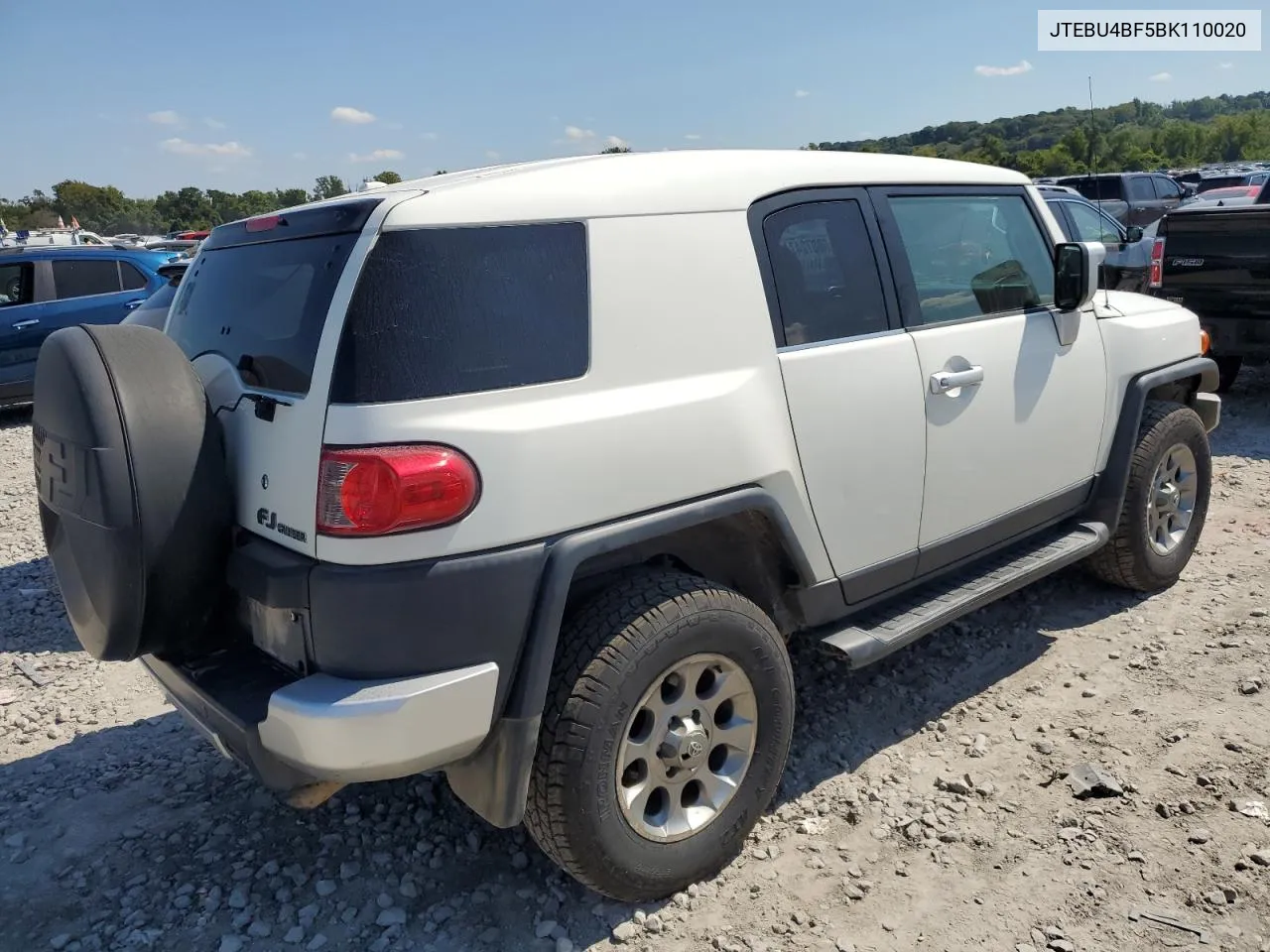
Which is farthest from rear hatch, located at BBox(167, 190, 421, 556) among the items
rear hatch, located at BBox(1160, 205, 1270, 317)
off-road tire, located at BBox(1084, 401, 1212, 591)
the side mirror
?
rear hatch, located at BBox(1160, 205, 1270, 317)

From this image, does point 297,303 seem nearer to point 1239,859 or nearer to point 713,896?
point 713,896

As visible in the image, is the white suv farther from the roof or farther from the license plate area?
the roof

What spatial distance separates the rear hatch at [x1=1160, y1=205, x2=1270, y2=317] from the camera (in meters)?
7.37

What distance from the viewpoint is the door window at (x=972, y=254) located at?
3.28 m

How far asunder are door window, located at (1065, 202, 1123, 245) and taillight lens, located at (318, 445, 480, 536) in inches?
387

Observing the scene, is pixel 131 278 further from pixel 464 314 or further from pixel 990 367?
pixel 990 367

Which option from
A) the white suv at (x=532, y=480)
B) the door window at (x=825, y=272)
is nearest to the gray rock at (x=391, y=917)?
the white suv at (x=532, y=480)

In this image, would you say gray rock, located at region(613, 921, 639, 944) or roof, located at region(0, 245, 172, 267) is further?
roof, located at region(0, 245, 172, 267)

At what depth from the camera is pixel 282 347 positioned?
2361 millimetres

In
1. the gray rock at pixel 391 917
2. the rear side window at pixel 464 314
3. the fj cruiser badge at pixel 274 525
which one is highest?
the rear side window at pixel 464 314

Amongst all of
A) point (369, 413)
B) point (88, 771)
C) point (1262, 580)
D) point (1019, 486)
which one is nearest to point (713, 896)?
point (369, 413)

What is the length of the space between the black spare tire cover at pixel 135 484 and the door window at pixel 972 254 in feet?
7.56

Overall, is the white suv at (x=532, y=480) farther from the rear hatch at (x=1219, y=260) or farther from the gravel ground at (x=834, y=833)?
the rear hatch at (x=1219, y=260)

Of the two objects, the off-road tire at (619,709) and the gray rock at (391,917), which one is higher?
the off-road tire at (619,709)
